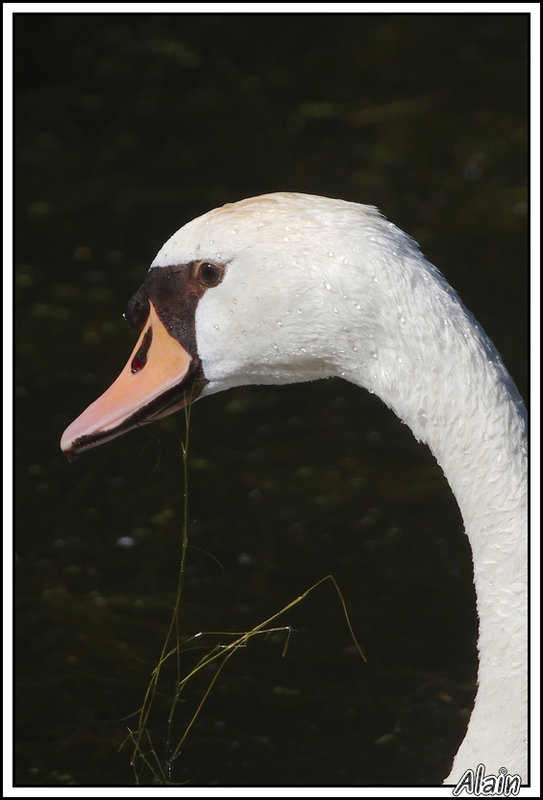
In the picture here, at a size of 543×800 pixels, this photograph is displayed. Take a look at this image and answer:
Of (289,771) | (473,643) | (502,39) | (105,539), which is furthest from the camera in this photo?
(502,39)

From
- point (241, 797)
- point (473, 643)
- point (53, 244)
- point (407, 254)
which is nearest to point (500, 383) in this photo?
point (407, 254)

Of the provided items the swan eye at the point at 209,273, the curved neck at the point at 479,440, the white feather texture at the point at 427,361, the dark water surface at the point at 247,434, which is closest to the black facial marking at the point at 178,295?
the swan eye at the point at 209,273

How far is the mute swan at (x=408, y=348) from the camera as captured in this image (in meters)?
3.27

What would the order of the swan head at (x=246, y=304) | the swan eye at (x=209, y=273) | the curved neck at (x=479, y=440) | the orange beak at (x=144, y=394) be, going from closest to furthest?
1. the curved neck at (x=479, y=440)
2. the swan head at (x=246, y=304)
3. the swan eye at (x=209, y=273)
4. the orange beak at (x=144, y=394)

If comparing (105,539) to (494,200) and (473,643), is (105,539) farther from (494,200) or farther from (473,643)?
(494,200)

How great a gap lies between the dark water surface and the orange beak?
22 centimetres

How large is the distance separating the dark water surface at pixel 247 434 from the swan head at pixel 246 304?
26 centimetres

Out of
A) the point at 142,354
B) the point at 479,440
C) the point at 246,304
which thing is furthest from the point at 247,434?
the point at 479,440

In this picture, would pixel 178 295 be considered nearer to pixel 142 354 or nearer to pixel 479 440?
pixel 142 354

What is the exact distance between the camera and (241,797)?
4.26 metres

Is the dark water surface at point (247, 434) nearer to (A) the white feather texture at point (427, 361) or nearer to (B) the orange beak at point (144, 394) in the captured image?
(B) the orange beak at point (144, 394)

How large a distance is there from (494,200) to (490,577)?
5657 millimetres

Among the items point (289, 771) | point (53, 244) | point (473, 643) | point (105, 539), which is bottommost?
point (289, 771)

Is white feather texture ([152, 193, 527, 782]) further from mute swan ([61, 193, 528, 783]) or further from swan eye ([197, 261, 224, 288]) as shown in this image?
swan eye ([197, 261, 224, 288])
